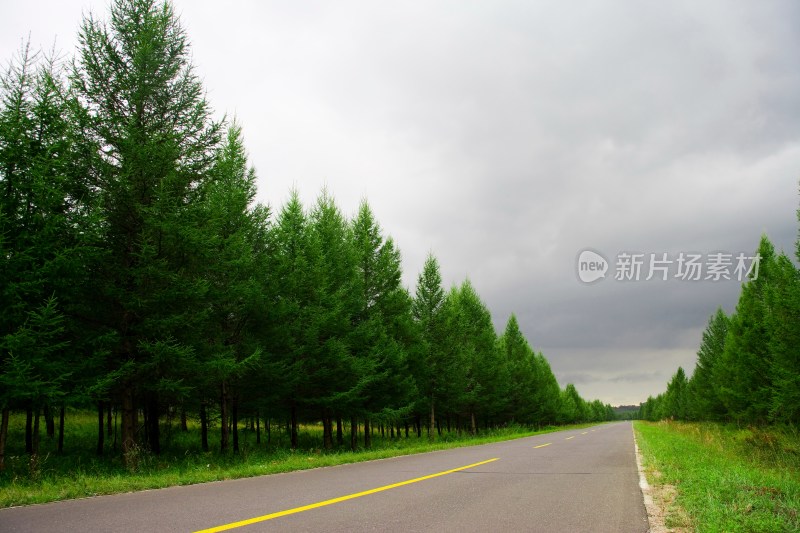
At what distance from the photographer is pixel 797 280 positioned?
62.7ft

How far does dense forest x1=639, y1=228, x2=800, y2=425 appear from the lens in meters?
19.5

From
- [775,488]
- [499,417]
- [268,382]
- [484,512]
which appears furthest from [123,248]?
[499,417]

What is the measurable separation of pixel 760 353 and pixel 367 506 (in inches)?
1294

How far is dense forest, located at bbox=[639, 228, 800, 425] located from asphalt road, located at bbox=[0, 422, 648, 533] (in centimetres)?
1395

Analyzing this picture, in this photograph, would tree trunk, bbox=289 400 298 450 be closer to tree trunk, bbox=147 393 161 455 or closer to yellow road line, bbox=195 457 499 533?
tree trunk, bbox=147 393 161 455

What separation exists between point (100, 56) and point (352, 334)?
14299mm

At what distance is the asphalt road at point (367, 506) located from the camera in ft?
18.5

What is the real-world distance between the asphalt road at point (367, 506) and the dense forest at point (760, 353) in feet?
45.8

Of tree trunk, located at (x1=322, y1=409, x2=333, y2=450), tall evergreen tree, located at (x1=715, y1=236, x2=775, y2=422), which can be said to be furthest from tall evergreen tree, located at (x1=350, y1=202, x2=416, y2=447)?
tall evergreen tree, located at (x1=715, y1=236, x2=775, y2=422)

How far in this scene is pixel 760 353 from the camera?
30.1m

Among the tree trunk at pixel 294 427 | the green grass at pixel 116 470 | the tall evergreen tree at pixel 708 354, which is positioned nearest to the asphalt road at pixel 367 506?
the green grass at pixel 116 470

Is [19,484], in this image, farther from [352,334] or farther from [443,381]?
[443,381]

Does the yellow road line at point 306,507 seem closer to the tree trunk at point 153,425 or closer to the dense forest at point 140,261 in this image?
the dense forest at point 140,261

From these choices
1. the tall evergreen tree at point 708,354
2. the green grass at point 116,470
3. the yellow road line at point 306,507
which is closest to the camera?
the yellow road line at point 306,507
